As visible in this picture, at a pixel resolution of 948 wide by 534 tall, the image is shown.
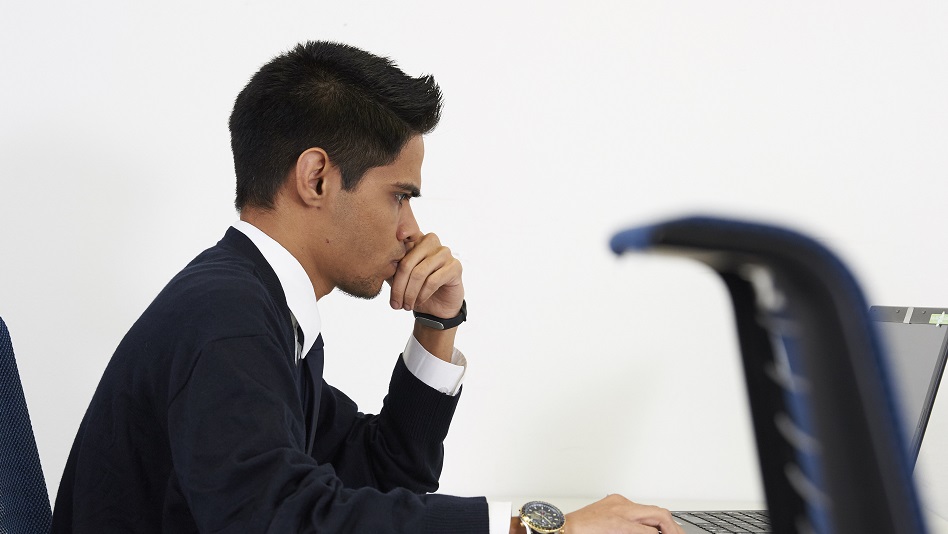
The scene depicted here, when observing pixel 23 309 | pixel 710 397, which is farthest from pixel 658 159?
pixel 23 309

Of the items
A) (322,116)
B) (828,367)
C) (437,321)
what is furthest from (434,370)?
(828,367)

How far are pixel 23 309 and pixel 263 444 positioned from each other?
120 cm

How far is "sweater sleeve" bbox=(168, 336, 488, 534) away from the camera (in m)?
0.71

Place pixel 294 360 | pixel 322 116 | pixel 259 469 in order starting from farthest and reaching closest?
pixel 322 116 < pixel 294 360 < pixel 259 469

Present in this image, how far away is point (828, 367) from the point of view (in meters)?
0.23

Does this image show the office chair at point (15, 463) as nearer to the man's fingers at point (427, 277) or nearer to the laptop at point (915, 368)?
the man's fingers at point (427, 277)

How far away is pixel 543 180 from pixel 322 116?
69 centimetres

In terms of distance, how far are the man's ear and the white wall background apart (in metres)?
0.60

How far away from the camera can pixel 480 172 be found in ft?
5.58

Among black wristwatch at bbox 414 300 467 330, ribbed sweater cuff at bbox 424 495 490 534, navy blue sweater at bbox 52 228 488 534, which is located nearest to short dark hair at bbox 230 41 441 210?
navy blue sweater at bbox 52 228 488 534

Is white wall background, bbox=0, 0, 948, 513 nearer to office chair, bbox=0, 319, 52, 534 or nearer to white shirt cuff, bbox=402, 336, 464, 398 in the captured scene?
white shirt cuff, bbox=402, 336, 464, 398

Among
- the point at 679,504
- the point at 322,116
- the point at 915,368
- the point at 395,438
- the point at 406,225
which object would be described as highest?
the point at 322,116

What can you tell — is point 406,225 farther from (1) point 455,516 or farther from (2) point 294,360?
(1) point 455,516

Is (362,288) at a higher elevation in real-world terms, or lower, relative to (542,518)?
higher
